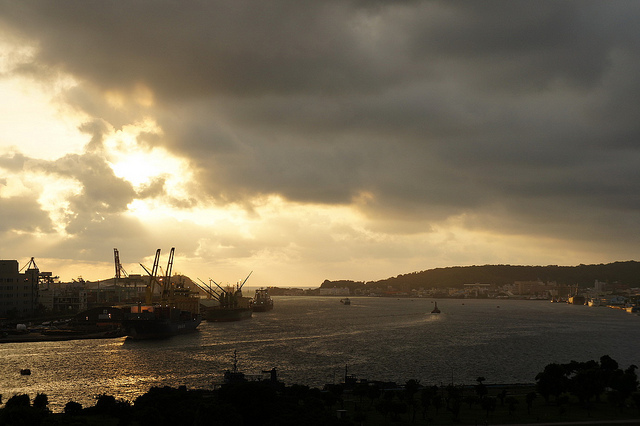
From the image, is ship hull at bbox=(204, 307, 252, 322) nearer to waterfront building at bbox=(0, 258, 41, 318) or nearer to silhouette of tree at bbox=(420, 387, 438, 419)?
waterfront building at bbox=(0, 258, 41, 318)

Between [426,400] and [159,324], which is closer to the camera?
[426,400]

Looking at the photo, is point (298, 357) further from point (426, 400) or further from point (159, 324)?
point (159, 324)

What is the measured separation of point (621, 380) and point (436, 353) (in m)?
50.5

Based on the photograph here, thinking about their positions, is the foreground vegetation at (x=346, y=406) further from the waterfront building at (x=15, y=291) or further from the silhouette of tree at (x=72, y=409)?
the waterfront building at (x=15, y=291)

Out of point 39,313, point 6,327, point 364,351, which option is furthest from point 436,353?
point 39,313

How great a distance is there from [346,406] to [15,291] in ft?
459

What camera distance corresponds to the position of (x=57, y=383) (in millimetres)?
68062

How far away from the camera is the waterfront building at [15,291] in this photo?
151750 mm

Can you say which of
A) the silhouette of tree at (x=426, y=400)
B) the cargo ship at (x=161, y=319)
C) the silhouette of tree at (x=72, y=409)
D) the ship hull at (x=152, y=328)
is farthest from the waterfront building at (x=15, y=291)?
the silhouette of tree at (x=426, y=400)

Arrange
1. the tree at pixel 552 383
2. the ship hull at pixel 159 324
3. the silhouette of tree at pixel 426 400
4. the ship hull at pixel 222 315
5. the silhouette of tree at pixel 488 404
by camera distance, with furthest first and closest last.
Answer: the ship hull at pixel 222 315 → the ship hull at pixel 159 324 → the tree at pixel 552 383 → the silhouette of tree at pixel 426 400 → the silhouette of tree at pixel 488 404

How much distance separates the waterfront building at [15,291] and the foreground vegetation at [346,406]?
126 m

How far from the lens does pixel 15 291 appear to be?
155 m

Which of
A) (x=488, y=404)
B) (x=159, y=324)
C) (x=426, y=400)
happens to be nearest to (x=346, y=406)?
(x=426, y=400)

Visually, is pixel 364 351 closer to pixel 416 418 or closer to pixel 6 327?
pixel 416 418
